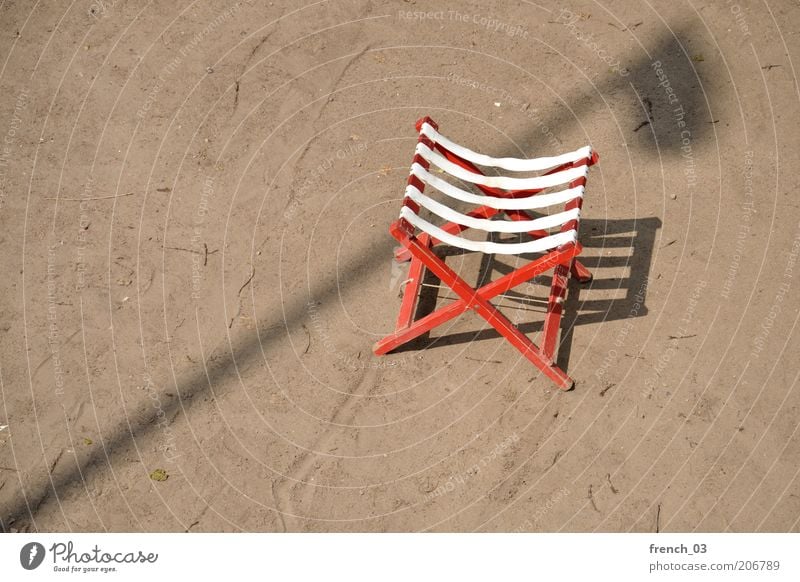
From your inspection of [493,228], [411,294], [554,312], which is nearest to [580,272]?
[554,312]

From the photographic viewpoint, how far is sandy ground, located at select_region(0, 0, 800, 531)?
223 inches

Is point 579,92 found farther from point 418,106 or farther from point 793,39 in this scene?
point 793,39

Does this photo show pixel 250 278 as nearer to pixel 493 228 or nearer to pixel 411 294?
pixel 411 294

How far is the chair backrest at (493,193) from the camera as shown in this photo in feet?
17.8

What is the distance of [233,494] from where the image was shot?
5.69 metres

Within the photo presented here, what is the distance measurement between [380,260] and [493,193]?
3.19 feet

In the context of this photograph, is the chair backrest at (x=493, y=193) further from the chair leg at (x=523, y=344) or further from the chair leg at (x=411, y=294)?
the chair leg at (x=411, y=294)

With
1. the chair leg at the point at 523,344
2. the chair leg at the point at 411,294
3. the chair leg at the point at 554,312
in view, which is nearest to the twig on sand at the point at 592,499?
the chair leg at the point at 523,344

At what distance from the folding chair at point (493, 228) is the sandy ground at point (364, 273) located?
234mm

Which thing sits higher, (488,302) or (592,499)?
(488,302)

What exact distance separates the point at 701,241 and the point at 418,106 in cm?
216

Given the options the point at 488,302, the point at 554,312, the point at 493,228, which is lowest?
the point at 554,312

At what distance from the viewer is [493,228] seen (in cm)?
557
